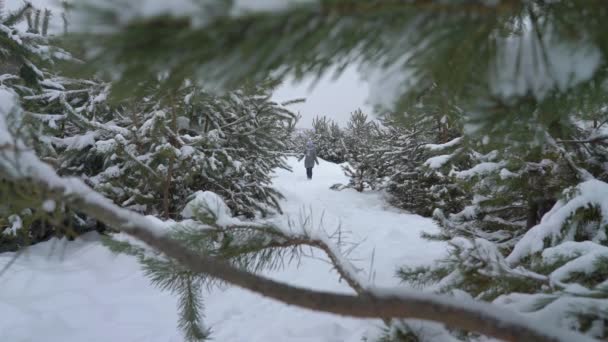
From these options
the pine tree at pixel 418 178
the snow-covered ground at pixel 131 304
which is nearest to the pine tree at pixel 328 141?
the pine tree at pixel 418 178

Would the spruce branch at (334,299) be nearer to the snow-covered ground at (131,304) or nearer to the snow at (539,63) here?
the snow at (539,63)

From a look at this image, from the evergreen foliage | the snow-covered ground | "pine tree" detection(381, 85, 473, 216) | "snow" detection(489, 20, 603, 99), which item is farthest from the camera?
"pine tree" detection(381, 85, 473, 216)

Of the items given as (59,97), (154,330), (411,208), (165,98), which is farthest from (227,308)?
(411,208)

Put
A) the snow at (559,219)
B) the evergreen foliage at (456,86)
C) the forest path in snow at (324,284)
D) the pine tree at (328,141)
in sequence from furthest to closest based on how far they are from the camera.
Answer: the pine tree at (328,141) → the forest path in snow at (324,284) → the snow at (559,219) → the evergreen foliage at (456,86)

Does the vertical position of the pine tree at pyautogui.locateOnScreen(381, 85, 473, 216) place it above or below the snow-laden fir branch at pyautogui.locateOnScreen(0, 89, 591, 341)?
above

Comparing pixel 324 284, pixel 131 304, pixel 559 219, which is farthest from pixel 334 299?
pixel 131 304

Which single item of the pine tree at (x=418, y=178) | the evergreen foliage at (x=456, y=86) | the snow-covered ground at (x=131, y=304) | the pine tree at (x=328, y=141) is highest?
the pine tree at (x=328, y=141)

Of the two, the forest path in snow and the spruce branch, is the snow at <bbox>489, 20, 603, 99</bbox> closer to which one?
the spruce branch

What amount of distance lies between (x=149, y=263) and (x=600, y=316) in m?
1.38

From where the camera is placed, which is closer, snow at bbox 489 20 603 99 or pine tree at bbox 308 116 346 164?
snow at bbox 489 20 603 99

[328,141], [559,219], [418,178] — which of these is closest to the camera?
[559,219]

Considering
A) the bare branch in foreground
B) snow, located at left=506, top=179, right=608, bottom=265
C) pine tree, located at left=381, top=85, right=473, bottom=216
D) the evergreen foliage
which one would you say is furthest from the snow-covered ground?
pine tree, located at left=381, top=85, right=473, bottom=216

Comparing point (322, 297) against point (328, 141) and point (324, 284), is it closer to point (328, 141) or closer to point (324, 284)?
point (324, 284)

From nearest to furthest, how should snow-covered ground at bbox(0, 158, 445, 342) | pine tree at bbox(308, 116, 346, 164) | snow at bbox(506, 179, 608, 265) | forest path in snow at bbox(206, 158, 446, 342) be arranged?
snow at bbox(506, 179, 608, 265) < forest path in snow at bbox(206, 158, 446, 342) < snow-covered ground at bbox(0, 158, 445, 342) < pine tree at bbox(308, 116, 346, 164)
